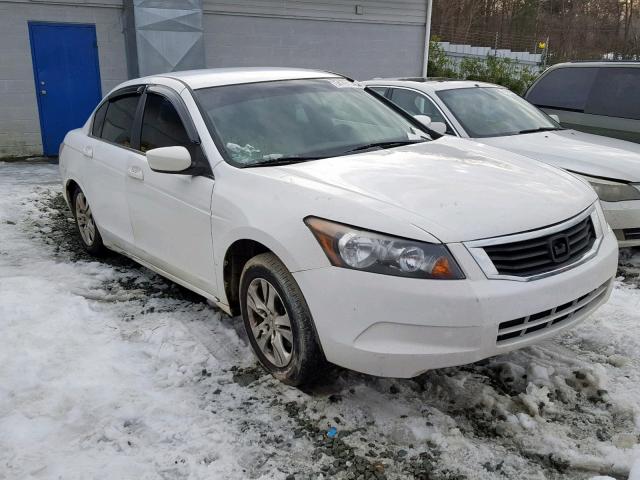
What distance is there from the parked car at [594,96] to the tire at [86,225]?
18.2 ft

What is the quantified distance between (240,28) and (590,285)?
9.82 meters

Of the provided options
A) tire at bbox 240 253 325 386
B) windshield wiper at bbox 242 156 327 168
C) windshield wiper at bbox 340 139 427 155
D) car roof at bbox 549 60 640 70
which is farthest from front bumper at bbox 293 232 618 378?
car roof at bbox 549 60 640 70

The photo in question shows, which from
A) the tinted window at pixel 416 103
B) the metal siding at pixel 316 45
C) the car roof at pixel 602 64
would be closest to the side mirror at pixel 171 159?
the tinted window at pixel 416 103

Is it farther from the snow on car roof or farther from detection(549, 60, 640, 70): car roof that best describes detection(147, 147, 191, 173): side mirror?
detection(549, 60, 640, 70): car roof

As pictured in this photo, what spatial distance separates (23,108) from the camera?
1002cm

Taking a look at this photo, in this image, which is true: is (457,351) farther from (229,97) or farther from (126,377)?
(229,97)

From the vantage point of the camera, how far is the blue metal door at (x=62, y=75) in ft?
32.4

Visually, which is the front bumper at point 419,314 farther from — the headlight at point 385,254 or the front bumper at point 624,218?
the front bumper at point 624,218

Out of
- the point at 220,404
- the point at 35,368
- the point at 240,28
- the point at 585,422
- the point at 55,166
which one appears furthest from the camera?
the point at 240,28

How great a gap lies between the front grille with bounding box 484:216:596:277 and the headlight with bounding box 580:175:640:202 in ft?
7.45

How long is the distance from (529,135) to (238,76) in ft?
10.7

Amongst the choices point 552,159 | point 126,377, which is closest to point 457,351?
point 126,377

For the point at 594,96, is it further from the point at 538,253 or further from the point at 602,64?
the point at 538,253

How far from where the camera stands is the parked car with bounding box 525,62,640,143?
6.91 metres
